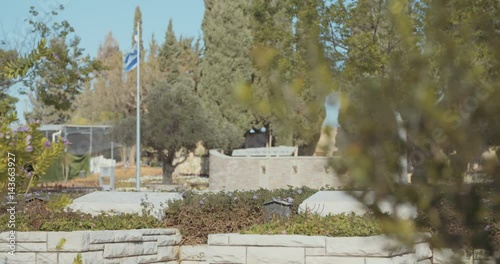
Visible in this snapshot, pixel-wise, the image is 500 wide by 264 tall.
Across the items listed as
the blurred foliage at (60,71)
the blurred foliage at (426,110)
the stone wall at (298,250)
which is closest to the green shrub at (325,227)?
the stone wall at (298,250)

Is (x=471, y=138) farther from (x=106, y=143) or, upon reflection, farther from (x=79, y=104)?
(x=79, y=104)

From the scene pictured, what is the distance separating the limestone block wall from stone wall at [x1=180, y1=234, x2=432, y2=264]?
127 cm

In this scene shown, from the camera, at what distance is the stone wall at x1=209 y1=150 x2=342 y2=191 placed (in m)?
32.1

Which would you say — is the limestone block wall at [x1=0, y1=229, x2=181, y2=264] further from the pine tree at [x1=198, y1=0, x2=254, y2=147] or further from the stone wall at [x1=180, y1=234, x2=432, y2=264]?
the pine tree at [x1=198, y1=0, x2=254, y2=147]

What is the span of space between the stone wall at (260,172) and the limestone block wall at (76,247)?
21410 mm

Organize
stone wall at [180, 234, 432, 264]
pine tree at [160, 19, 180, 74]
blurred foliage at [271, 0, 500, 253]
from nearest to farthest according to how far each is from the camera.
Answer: blurred foliage at [271, 0, 500, 253] < stone wall at [180, 234, 432, 264] < pine tree at [160, 19, 180, 74]

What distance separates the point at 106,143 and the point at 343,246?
49.8 metres

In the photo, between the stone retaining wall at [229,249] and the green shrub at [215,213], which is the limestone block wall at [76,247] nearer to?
the stone retaining wall at [229,249]

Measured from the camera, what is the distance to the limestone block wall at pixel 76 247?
9164mm

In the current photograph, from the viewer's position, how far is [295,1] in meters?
20.0

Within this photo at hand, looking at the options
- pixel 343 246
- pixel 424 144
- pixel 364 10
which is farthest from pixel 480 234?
pixel 364 10

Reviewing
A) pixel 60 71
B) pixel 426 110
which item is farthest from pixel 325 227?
pixel 60 71

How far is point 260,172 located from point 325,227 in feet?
78.0

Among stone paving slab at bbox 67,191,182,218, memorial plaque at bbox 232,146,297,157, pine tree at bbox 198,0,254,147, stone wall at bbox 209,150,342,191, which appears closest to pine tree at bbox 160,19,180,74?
pine tree at bbox 198,0,254,147
